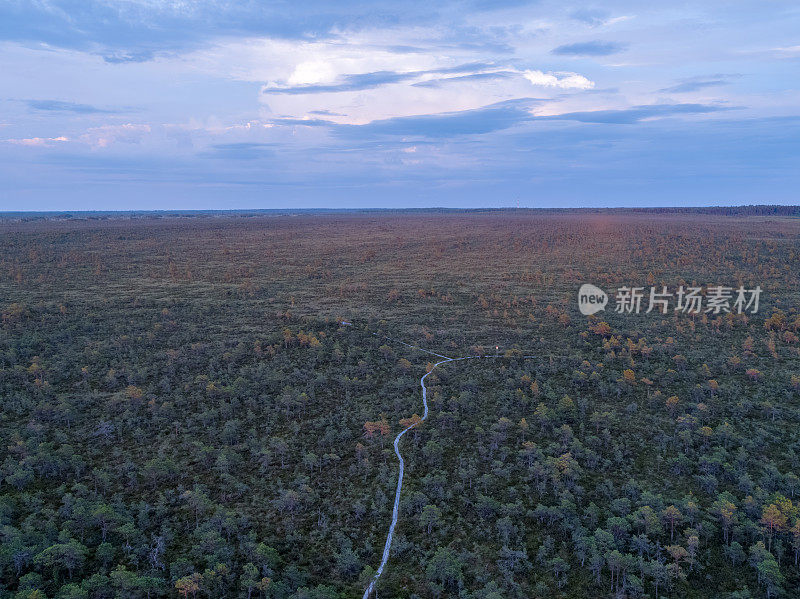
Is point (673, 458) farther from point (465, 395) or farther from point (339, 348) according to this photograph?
point (339, 348)

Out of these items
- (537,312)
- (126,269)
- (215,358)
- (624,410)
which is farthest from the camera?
(126,269)

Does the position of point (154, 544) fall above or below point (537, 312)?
below

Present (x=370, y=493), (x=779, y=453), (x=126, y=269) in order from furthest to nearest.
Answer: (x=126, y=269) < (x=779, y=453) < (x=370, y=493)

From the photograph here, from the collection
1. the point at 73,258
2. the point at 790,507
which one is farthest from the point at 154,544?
the point at 73,258

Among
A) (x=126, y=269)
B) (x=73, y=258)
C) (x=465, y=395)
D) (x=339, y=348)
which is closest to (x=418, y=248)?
(x=126, y=269)

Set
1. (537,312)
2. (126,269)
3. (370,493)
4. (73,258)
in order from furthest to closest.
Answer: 1. (73,258)
2. (126,269)
3. (537,312)
4. (370,493)

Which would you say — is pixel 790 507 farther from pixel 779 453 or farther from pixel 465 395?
pixel 465 395

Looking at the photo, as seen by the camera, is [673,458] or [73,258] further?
[73,258]

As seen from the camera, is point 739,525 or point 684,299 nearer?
point 739,525

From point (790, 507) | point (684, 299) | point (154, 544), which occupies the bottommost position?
point (154, 544)
